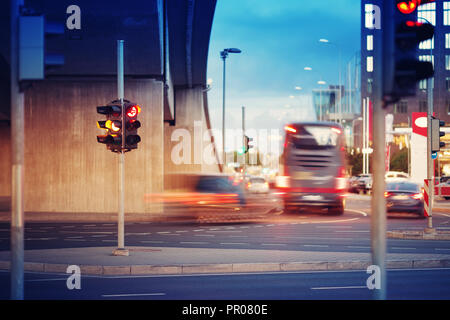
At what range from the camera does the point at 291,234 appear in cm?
2092

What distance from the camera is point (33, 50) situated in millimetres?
7125

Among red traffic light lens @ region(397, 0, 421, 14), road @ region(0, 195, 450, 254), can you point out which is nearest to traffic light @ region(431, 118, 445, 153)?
road @ region(0, 195, 450, 254)

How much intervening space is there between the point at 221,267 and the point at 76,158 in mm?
20224

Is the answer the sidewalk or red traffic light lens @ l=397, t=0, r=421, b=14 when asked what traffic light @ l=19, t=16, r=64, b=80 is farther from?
the sidewalk

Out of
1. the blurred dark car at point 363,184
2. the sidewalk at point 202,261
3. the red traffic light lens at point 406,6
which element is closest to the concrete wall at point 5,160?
the blurred dark car at point 363,184

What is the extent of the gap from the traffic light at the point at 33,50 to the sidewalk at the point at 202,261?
243 inches

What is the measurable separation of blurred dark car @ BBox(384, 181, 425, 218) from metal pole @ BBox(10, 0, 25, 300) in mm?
23351

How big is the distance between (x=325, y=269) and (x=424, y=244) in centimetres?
588

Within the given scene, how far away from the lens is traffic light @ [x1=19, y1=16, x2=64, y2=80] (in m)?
7.11

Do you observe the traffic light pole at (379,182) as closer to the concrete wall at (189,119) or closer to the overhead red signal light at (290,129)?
the overhead red signal light at (290,129)

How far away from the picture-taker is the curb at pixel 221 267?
41.5 ft

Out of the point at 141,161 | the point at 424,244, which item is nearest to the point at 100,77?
the point at 141,161

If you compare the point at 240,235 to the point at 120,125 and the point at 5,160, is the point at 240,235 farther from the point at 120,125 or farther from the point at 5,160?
the point at 5,160

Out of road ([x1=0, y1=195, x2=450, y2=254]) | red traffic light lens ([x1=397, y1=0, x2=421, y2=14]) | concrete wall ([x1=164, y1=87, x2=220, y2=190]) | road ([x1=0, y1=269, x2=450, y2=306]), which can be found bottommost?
road ([x1=0, y1=195, x2=450, y2=254])
